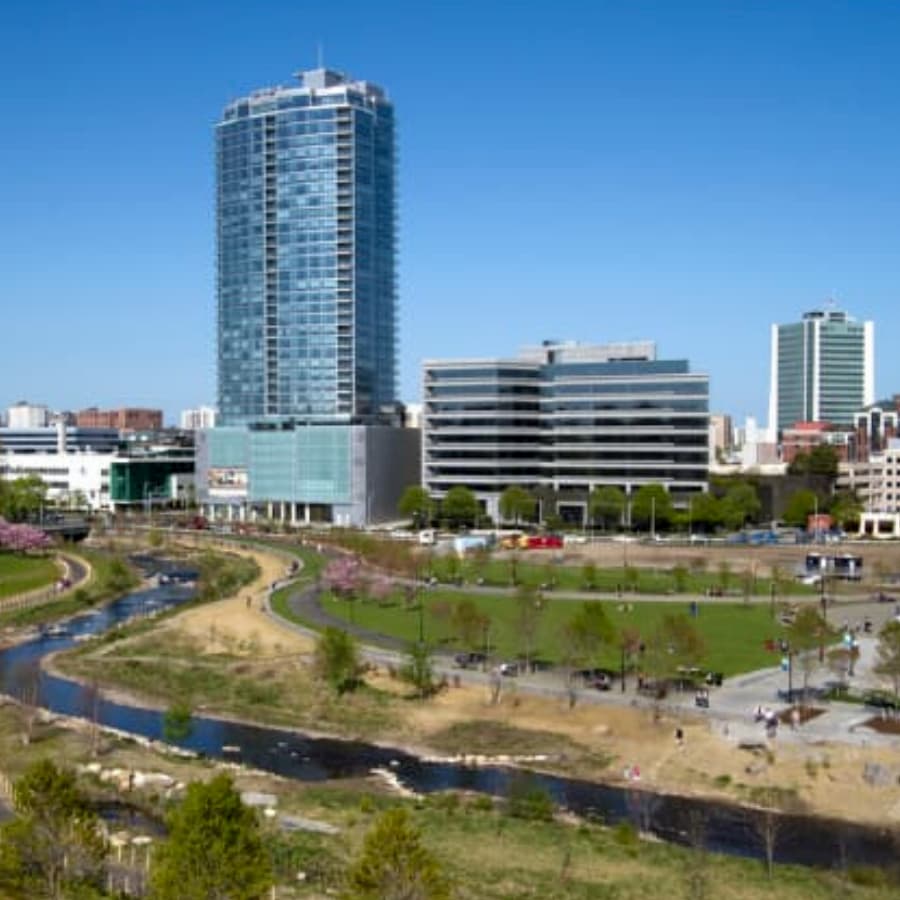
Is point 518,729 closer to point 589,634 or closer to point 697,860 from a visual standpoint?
point 589,634

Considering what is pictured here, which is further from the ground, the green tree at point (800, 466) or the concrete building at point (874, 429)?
the concrete building at point (874, 429)

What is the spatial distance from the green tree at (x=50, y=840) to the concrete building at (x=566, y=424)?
103583mm

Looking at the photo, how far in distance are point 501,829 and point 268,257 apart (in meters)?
113

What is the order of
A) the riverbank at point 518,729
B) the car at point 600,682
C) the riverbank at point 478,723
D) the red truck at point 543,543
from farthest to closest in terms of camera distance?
the red truck at point 543,543 → the car at point 600,682 → the riverbank at point 478,723 → the riverbank at point 518,729

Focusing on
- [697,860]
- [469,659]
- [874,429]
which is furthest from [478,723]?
[874,429]

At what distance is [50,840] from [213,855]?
5055mm

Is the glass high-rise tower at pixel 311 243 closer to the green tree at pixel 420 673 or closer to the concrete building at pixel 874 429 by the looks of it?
the concrete building at pixel 874 429

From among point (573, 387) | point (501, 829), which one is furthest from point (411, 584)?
point (573, 387)

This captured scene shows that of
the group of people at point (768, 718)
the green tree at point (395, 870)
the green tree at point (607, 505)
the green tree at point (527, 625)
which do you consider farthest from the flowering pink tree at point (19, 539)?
the green tree at point (395, 870)

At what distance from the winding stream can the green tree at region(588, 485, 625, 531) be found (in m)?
69.9

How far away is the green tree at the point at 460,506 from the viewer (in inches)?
5064

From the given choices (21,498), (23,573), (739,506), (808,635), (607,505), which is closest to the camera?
(808,635)

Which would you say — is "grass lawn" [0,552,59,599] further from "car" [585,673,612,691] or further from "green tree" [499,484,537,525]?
"car" [585,673,612,691]

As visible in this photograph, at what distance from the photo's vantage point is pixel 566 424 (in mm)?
133500
